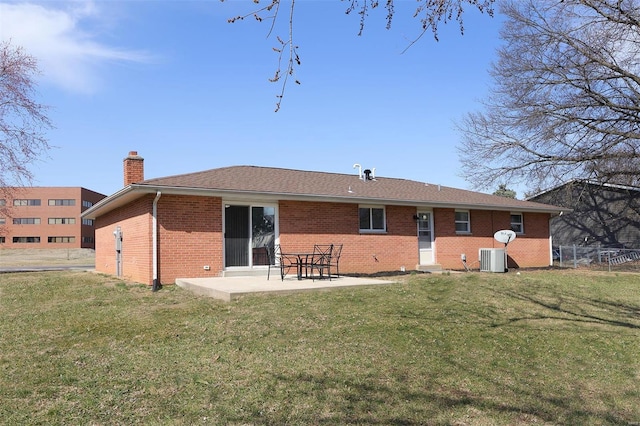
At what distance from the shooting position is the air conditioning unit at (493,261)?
716 inches

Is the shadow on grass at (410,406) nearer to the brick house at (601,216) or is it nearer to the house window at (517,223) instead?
the house window at (517,223)

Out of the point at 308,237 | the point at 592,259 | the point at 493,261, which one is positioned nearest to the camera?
the point at 308,237

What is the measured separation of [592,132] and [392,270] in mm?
9851

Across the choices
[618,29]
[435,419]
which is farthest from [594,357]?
[618,29]

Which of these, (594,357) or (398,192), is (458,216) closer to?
(398,192)

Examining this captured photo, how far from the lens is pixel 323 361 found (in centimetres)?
642

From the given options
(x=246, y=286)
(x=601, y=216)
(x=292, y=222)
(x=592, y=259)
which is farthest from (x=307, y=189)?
(x=601, y=216)

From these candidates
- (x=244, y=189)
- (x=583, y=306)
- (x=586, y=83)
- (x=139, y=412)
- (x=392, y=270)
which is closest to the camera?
(x=139, y=412)

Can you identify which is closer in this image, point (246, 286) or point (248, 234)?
point (246, 286)

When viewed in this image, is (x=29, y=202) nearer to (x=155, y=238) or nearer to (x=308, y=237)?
(x=155, y=238)

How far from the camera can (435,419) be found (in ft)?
16.2

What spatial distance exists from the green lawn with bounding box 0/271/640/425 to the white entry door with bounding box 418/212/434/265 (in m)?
7.46

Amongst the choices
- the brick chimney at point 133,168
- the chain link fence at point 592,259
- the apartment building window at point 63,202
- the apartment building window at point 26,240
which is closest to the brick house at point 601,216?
the chain link fence at point 592,259

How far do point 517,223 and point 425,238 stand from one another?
5411 millimetres
